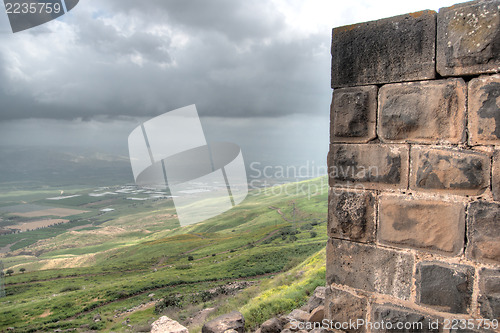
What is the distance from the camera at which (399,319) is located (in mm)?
2705

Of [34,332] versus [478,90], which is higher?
[478,90]

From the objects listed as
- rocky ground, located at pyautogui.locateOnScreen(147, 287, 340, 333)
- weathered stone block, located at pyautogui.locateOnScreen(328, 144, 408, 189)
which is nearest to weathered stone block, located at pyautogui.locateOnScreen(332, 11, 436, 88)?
weathered stone block, located at pyautogui.locateOnScreen(328, 144, 408, 189)

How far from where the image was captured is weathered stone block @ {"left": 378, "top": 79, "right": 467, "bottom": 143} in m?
2.47

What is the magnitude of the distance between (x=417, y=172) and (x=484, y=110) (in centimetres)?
64

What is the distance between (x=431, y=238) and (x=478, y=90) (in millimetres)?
1189

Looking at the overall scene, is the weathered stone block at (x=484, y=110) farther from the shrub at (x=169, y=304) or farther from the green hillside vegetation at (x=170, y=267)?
the shrub at (x=169, y=304)

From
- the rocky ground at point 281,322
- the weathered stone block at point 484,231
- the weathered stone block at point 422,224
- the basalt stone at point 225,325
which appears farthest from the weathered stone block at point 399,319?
the basalt stone at point 225,325

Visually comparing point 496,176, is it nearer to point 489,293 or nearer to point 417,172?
point 417,172

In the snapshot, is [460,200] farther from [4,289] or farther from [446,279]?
[4,289]

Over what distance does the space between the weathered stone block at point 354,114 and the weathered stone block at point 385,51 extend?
0.09 m

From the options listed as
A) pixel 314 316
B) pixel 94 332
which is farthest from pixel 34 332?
pixel 314 316

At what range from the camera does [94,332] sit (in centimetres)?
2727

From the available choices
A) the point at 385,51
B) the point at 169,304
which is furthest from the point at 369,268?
the point at 169,304

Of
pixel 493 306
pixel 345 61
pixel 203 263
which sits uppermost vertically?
pixel 345 61
